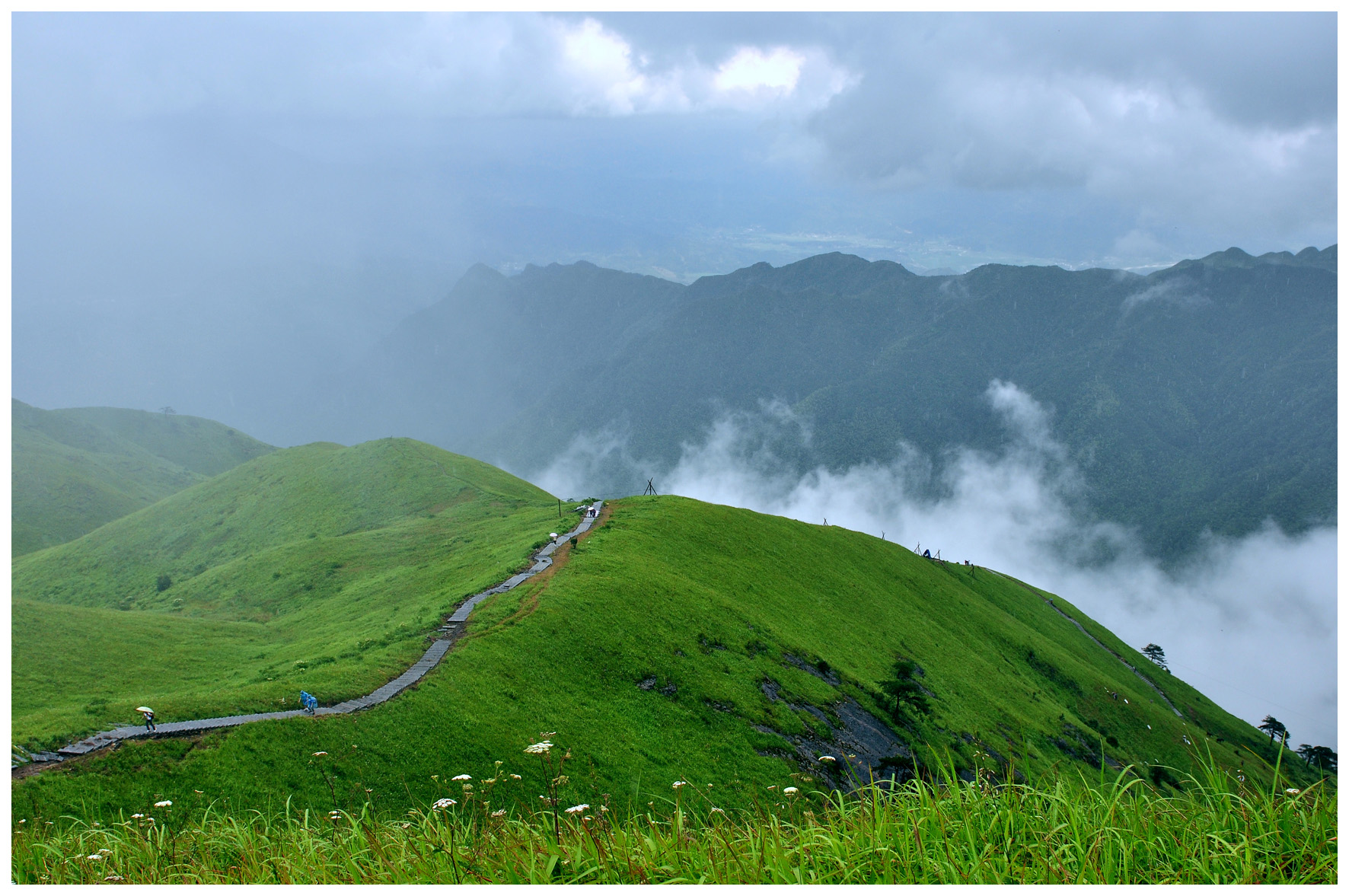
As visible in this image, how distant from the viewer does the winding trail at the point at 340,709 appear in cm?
2614

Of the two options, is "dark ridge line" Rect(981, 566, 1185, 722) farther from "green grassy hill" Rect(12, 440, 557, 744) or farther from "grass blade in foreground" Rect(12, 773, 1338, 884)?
"grass blade in foreground" Rect(12, 773, 1338, 884)

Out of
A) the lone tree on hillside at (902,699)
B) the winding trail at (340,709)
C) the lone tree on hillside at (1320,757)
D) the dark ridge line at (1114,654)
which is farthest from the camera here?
the dark ridge line at (1114,654)

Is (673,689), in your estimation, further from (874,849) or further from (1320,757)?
(1320,757)

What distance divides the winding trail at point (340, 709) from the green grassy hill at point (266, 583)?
74 cm

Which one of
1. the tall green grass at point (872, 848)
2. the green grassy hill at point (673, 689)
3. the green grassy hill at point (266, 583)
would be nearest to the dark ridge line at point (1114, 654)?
the green grassy hill at point (673, 689)

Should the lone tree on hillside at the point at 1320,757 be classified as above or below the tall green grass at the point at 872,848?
below

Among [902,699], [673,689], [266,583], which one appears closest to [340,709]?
[673,689]

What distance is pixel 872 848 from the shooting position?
20.3 ft

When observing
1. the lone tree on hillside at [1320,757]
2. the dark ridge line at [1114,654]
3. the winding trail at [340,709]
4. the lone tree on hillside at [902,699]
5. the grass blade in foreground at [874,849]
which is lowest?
the lone tree on hillside at [1320,757]

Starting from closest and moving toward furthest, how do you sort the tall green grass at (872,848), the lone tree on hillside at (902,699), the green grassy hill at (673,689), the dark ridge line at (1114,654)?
the tall green grass at (872,848), the green grassy hill at (673,689), the lone tree on hillside at (902,699), the dark ridge line at (1114,654)

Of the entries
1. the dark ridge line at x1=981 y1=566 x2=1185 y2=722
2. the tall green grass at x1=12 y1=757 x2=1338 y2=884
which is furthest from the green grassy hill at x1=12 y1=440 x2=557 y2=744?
the dark ridge line at x1=981 y1=566 x2=1185 y2=722

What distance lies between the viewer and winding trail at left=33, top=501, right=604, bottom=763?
85.8ft

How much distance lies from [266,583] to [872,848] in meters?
83.5

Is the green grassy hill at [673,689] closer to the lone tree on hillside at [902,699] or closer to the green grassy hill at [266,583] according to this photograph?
the lone tree on hillside at [902,699]
